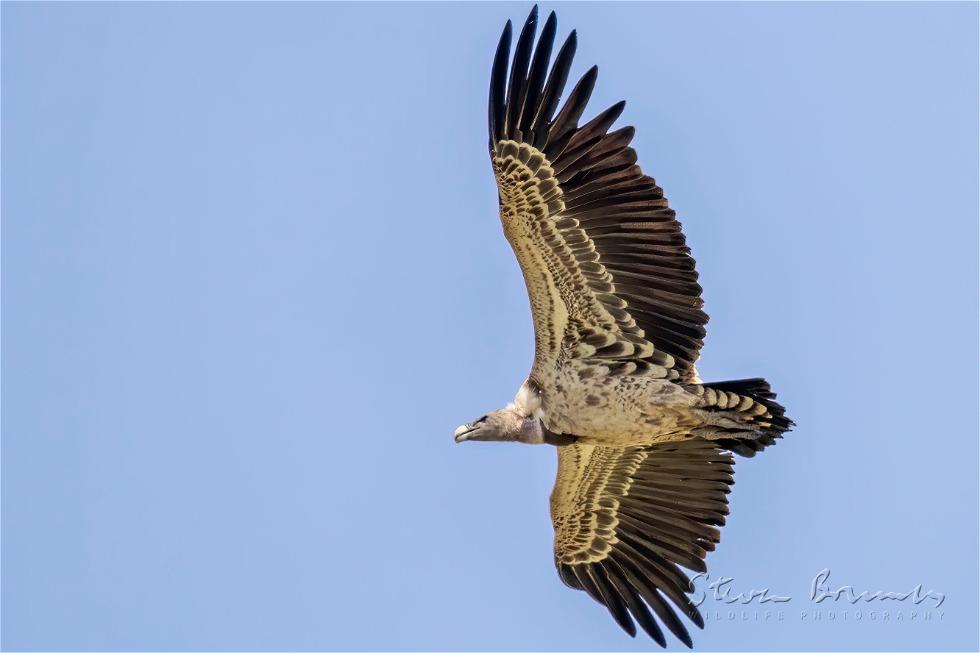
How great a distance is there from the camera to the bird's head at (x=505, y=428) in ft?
55.5

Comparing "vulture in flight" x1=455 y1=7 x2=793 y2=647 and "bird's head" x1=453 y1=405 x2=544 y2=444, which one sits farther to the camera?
"bird's head" x1=453 y1=405 x2=544 y2=444

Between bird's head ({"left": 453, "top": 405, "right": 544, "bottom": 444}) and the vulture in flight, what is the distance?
15mm

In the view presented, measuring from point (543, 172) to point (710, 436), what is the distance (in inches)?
131

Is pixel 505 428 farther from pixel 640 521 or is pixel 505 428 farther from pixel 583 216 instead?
pixel 583 216

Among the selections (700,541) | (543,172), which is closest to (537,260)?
(543,172)

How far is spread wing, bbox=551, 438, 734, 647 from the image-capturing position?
1730 cm

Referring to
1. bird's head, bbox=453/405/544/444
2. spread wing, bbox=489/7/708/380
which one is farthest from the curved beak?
spread wing, bbox=489/7/708/380

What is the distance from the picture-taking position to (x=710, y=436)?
1661 centimetres

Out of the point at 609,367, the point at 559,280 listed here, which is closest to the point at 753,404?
the point at 609,367

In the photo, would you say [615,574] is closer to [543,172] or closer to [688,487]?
[688,487]

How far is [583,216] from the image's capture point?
15641 mm

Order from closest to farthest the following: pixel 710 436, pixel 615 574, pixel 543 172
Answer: pixel 543 172
pixel 710 436
pixel 615 574

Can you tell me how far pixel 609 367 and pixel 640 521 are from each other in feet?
7.18

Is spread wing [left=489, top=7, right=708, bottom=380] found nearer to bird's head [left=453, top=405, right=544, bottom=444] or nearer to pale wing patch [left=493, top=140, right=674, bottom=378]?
pale wing patch [left=493, top=140, right=674, bottom=378]
